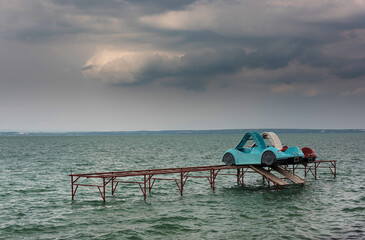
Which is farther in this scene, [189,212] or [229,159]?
[229,159]

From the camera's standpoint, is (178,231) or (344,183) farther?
(344,183)

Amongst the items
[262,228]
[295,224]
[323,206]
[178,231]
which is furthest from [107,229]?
[323,206]

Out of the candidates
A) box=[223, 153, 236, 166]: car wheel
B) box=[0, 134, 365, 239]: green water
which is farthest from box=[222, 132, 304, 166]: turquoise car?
box=[0, 134, 365, 239]: green water

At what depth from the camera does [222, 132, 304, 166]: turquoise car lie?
45906 mm

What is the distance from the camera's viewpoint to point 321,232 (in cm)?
2884

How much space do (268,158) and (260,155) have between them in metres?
1.12

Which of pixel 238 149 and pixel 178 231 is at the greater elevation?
pixel 238 149

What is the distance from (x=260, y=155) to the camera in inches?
1834

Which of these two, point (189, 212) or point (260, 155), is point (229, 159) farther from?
point (189, 212)

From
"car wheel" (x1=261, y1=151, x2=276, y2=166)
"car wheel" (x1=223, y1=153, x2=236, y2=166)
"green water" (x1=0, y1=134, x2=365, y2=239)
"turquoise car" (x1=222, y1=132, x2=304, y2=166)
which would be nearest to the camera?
"green water" (x1=0, y1=134, x2=365, y2=239)

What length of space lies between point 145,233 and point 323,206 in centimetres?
1864

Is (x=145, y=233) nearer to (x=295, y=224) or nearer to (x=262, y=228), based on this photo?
(x=262, y=228)

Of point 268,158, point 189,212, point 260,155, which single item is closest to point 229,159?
point 260,155

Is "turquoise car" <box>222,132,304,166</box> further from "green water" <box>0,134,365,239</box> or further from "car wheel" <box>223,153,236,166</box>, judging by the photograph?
"green water" <box>0,134,365,239</box>
